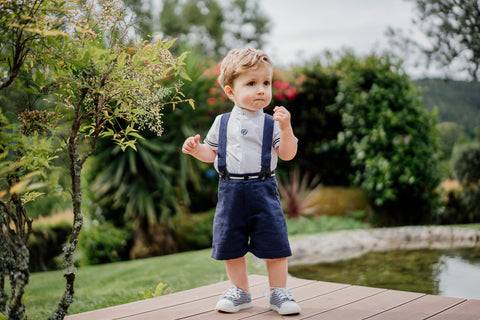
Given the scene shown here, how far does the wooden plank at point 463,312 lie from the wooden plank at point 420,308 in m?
0.03

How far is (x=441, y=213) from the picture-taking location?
6582 millimetres

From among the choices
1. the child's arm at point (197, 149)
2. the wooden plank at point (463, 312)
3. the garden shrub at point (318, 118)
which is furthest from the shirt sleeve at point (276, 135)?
the garden shrub at point (318, 118)

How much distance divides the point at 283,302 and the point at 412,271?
2.34m

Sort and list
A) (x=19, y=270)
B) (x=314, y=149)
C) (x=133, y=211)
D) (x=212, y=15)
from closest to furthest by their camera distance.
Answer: (x=19, y=270) → (x=133, y=211) → (x=314, y=149) → (x=212, y=15)

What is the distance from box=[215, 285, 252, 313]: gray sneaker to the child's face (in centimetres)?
94

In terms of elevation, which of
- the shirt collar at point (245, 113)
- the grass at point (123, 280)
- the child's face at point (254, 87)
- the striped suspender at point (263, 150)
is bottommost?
the grass at point (123, 280)

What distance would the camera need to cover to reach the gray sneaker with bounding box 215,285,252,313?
2.15 metres

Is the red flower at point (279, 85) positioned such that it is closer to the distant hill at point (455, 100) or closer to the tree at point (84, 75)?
the distant hill at point (455, 100)

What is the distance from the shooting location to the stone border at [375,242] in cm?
490

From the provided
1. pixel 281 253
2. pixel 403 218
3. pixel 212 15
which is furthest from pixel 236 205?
pixel 212 15

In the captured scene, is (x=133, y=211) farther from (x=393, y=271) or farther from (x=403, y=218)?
(x=403, y=218)

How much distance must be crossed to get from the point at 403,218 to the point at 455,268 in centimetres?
276

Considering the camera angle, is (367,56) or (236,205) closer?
(236,205)

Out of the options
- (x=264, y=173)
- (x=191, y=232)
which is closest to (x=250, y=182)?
(x=264, y=173)
